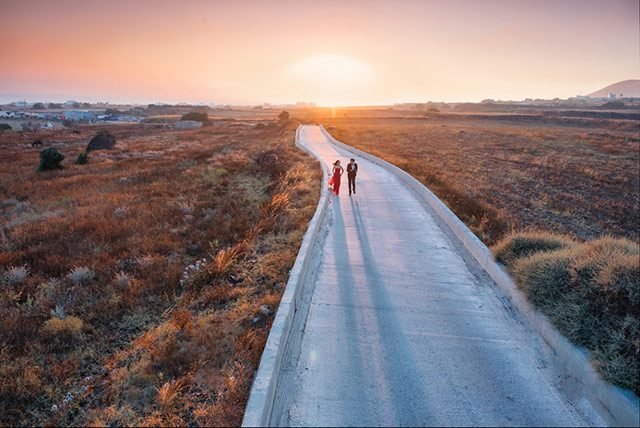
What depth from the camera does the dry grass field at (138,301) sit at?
4320 mm

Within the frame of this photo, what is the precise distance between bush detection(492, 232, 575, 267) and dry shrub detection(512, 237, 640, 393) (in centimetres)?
74

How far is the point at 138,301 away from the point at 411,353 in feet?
16.8

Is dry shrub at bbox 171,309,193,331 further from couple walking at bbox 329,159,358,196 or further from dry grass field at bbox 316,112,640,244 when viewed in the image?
couple walking at bbox 329,159,358,196

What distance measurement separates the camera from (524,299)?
564cm

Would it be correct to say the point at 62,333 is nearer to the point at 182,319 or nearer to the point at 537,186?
the point at 182,319

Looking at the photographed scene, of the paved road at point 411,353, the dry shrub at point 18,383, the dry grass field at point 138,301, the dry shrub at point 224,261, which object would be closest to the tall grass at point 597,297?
the paved road at point 411,353

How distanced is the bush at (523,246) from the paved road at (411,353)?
2.23ft

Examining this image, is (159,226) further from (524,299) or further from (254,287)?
(524,299)

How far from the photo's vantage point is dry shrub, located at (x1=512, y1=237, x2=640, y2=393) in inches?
156

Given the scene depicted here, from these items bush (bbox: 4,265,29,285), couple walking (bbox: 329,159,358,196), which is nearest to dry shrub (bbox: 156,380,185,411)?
bush (bbox: 4,265,29,285)

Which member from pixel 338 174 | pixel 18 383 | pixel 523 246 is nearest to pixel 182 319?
pixel 18 383

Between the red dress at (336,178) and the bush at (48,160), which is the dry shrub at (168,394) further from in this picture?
the bush at (48,160)

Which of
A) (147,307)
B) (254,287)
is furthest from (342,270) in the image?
(147,307)

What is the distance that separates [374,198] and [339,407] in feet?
32.6
